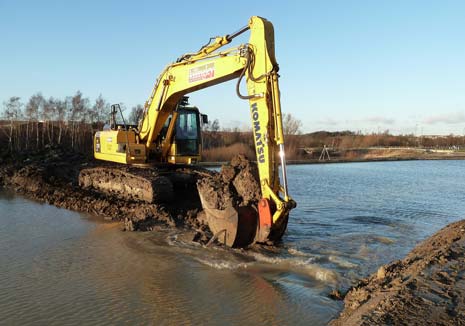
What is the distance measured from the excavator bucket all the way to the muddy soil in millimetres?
580

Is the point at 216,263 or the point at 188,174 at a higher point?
the point at 188,174

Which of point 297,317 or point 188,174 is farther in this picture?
point 188,174

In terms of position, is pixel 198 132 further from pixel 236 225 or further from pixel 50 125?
pixel 50 125

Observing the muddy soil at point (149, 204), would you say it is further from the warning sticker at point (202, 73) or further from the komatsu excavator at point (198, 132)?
the warning sticker at point (202, 73)

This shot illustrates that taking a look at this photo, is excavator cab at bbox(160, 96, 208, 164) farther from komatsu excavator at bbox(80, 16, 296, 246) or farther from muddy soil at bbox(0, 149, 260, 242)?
muddy soil at bbox(0, 149, 260, 242)

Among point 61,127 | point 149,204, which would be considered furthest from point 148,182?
point 61,127

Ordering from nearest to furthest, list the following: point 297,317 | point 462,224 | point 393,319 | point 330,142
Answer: point 393,319 → point 297,317 → point 462,224 → point 330,142

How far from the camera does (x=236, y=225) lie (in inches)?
291

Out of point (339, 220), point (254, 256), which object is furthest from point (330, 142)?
point (254, 256)

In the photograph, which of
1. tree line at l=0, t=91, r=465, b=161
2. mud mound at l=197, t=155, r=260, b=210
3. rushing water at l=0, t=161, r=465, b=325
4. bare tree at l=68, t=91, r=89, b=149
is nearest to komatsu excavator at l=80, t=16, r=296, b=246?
mud mound at l=197, t=155, r=260, b=210

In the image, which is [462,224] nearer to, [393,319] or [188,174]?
[393,319]

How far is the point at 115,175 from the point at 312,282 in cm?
824

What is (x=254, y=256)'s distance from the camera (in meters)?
7.34

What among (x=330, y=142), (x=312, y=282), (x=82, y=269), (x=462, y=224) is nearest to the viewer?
(x=312, y=282)
